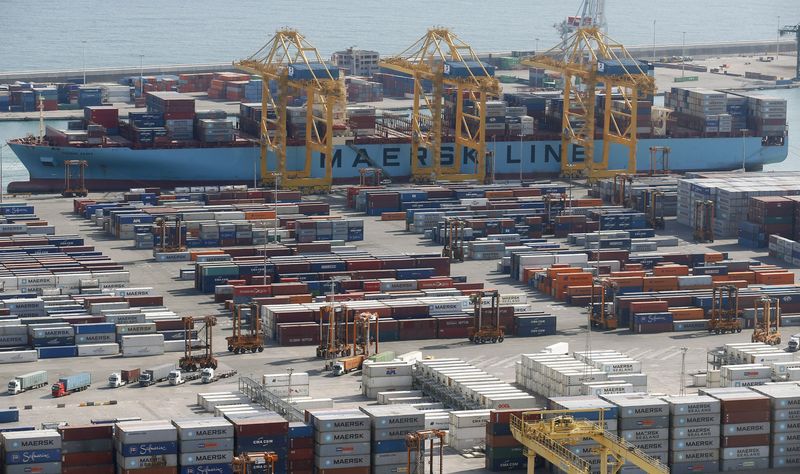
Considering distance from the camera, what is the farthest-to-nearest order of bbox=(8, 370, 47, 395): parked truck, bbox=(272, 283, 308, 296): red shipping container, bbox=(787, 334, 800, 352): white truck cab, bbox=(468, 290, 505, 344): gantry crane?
bbox=(272, 283, 308, 296): red shipping container, bbox=(468, 290, 505, 344): gantry crane, bbox=(787, 334, 800, 352): white truck cab, bbox=(8, 370, 47, 395): parked truck

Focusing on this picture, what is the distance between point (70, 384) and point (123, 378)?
2358 mm

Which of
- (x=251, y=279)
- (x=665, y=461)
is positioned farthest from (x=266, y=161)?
(x=665, y=461)

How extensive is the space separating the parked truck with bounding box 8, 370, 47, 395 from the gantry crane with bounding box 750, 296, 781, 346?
2896cm

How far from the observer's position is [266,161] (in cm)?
12769

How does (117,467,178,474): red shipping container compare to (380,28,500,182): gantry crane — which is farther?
(380,28,500,182): gantry crane

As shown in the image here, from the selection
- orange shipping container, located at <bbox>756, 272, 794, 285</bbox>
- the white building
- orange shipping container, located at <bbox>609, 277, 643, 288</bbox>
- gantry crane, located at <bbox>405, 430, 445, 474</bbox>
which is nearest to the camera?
gantry crane, located at <bbox>405, 430, 445, 474</bbox>

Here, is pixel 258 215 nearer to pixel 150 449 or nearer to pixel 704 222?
pixel 704 222

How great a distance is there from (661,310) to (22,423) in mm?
30683

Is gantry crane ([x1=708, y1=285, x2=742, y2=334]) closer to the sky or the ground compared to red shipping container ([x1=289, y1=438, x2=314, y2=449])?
closer to the sky

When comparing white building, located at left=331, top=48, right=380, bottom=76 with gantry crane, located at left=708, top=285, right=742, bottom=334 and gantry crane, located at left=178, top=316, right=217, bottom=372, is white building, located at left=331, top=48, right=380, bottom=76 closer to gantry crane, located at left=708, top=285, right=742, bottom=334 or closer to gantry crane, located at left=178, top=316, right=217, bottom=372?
gantry crane, located at left=708, top=285, right=742, bottom=334

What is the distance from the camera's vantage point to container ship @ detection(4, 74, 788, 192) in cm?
12744

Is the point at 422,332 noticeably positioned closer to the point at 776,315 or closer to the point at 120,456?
the point at 776,315

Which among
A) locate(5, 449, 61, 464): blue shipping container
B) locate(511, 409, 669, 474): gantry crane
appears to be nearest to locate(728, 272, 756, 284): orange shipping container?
locate(511, 409, 669, 474): gantry crane

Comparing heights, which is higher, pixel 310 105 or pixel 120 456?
pixel 310 105
